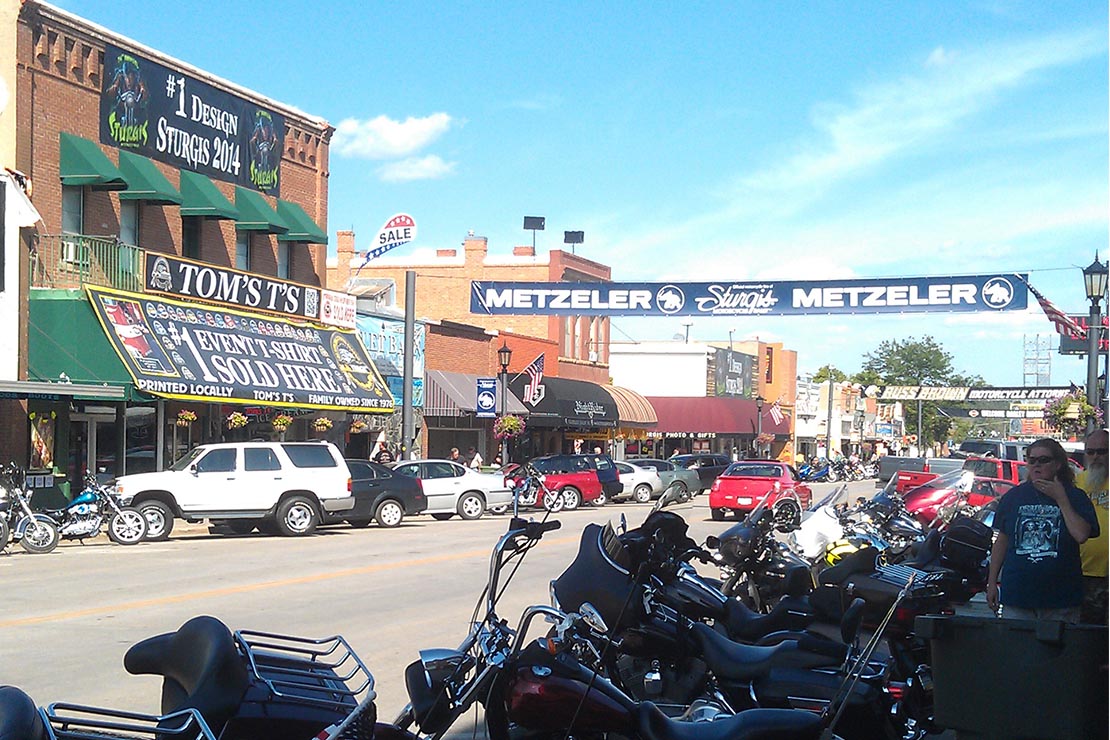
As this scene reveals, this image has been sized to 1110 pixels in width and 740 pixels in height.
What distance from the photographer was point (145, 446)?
26.9m

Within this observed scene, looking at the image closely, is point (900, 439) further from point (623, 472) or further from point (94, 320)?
point (94, 320)

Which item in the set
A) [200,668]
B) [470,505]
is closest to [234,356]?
[470,505]

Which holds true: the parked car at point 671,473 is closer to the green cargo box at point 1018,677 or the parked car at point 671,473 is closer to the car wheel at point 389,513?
the car wheel at point 389,513

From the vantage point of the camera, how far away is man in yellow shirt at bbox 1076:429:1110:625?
7.11 m

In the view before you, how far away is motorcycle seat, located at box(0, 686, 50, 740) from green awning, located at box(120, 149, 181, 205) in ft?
77.4

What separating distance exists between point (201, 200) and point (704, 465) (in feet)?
75.6

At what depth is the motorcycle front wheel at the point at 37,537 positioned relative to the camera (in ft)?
62.5

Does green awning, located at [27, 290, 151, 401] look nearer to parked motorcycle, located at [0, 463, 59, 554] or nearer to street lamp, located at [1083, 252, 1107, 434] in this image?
parked motorcycle, located at [0, 463, 59, 554]

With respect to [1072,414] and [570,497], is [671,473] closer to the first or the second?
[570,497]

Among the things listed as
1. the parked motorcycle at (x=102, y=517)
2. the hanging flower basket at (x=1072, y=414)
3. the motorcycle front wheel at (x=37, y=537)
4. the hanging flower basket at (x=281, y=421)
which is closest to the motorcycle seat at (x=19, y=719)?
the motorcycle front wheel at (x=37, y=537)

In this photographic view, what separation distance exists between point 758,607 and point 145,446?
812 inches

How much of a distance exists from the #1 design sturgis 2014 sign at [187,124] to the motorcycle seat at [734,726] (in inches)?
972

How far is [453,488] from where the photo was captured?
28.3 meters

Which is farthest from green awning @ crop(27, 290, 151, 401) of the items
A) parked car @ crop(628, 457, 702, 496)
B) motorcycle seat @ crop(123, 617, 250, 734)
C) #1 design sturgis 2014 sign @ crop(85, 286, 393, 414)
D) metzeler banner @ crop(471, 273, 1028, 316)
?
motorcycle seat @ crop(123, 617, 250, 734)
